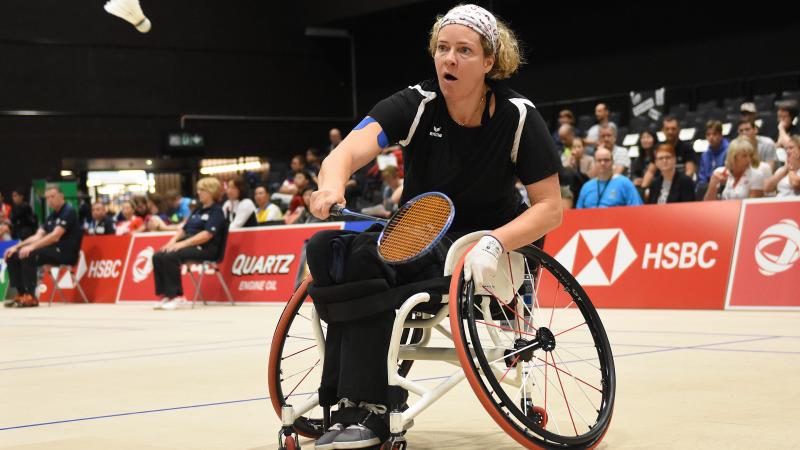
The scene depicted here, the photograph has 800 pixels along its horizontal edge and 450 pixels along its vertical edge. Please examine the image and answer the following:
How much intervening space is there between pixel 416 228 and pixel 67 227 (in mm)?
12171

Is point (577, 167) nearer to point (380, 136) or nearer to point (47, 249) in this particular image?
point (47, 249)

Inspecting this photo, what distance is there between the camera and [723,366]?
5.04 meters

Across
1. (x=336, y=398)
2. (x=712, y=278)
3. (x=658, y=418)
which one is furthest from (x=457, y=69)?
(x=712, y=278)

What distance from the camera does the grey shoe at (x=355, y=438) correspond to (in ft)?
9.05

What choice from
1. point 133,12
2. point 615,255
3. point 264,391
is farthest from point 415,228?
point 133,12

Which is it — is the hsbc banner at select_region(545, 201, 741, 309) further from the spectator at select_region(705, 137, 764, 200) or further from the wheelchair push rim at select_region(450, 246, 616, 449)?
the wheelchair push rim at select_region(450, 246, 616, 449)

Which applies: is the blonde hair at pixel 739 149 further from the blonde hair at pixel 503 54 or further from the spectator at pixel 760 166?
the blonde hair at pixel 503 54

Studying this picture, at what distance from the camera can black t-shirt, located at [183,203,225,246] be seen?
41.4ft

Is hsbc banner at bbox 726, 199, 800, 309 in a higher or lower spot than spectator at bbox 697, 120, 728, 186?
lower

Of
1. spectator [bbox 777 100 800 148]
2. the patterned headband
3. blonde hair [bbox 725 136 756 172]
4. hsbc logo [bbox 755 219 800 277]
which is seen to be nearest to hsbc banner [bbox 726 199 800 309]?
hsbc logo [bbox 755 219 800 277]

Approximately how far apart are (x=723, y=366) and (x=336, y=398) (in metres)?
2.68

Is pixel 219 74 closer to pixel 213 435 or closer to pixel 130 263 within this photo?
A: pixel 130 263

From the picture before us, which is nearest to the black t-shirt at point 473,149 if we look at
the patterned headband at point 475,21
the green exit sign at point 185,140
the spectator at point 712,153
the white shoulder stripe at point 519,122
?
the white shoulder stripe at point 519,122

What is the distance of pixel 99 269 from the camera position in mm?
14938
